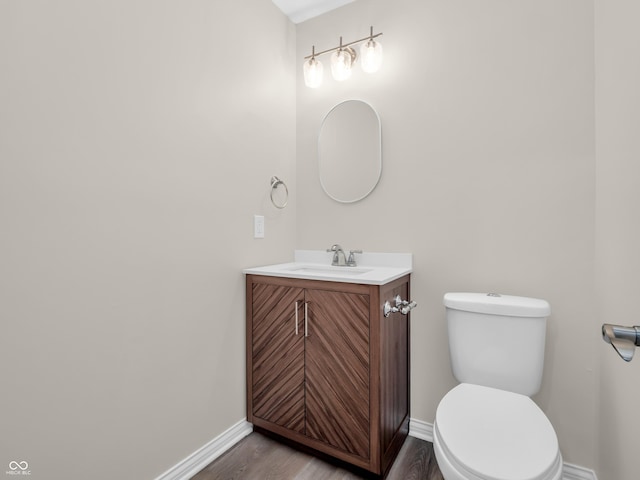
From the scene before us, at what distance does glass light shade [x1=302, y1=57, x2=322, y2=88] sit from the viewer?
78.4 inches

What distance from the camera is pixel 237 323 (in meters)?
1.73

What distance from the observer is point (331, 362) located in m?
1.50

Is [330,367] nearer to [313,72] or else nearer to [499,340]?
[499,340]

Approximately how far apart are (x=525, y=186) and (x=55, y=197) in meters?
1.88

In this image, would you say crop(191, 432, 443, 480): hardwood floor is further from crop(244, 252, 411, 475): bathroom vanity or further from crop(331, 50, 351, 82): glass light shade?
crop(331, 50, 351, 82): glass light shade

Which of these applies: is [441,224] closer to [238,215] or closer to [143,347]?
[238,215]

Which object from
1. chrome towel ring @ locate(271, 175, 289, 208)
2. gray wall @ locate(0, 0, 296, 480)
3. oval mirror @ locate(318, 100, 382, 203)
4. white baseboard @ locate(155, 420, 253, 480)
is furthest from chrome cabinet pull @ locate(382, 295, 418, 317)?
white baseboard @ locate(155, 420, 253, 480)

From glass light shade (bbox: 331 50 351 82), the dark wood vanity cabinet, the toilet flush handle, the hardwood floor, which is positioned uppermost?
glass light shade (bbox: 331 50 351 82)

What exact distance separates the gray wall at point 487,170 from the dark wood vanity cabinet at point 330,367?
0.98 ft

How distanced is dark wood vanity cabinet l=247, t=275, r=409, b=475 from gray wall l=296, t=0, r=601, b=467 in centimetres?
30

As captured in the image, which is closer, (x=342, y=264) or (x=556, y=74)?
(x=556, y=74)

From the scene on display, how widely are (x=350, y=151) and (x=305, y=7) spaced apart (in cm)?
96

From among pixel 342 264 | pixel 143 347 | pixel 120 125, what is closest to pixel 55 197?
pixel 120 125

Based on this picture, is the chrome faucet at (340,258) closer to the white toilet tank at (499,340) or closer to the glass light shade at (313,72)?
→ the white toilet tank at (499,340)
